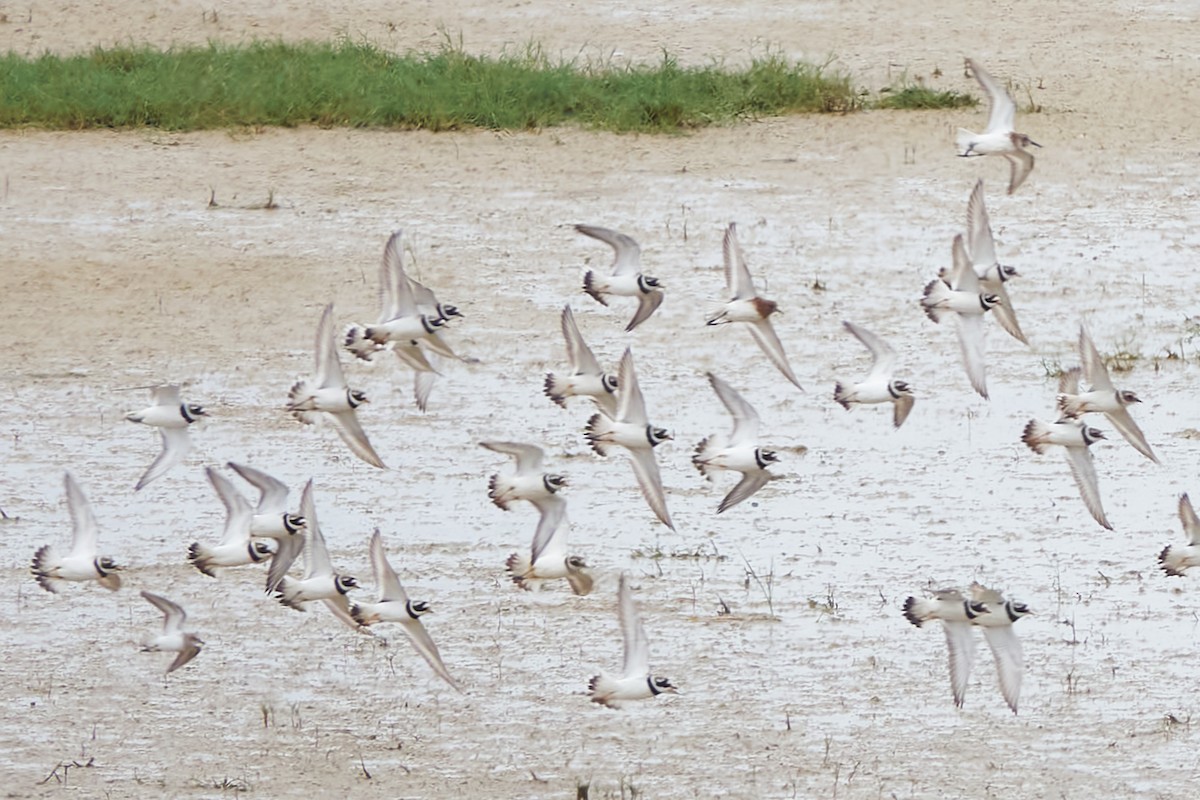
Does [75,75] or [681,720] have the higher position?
[75,75]

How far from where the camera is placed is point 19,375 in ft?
40.9

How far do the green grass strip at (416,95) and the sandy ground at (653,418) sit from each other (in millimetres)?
207

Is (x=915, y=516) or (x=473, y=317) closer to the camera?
(x=915, y=516)

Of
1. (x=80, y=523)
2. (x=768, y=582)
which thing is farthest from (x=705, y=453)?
(x=80, y=523)

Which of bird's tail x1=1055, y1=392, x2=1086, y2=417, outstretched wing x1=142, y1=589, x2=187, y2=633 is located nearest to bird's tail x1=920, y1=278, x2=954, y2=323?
bird's tail x1=1055, y1=392, x2=1086, y2=417

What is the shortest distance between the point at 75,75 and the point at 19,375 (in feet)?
15.4

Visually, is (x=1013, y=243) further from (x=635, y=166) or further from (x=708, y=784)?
(x=708, y=784)

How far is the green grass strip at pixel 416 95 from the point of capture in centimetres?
1608

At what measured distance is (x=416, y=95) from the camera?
53.0 ft

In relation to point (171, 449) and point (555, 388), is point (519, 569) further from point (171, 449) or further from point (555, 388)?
point (171, 449)

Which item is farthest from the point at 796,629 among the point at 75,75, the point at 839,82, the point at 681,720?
the point at 75,75

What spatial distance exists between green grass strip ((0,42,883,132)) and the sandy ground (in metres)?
0.21

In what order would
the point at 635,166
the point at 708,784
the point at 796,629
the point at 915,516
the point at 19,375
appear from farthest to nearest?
the point at 635,166 → the point at 19,375 → the point at 915,516 → the point at 796,629 → the point at 708,784

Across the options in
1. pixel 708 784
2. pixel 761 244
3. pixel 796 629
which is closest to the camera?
pixel 708 784
